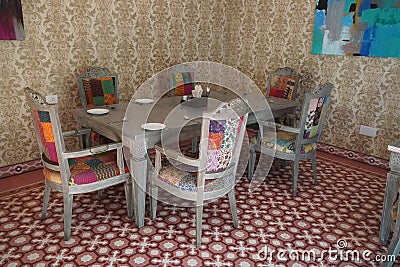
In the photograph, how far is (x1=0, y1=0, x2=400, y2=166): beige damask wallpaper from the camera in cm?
334

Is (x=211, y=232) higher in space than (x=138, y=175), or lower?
lower

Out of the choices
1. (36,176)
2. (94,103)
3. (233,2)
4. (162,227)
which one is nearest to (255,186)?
(162,227)

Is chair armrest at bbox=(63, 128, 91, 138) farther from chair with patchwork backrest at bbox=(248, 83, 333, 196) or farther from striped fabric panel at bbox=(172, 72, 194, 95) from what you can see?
chair with patchwork backrest at bbox=(248, 83, 333, 196)

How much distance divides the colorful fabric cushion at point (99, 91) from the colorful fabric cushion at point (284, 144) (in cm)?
165

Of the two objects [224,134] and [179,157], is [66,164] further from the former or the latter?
[224,134]

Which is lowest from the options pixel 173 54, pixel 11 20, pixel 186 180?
pixel 186 180

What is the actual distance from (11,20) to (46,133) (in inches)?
59.1

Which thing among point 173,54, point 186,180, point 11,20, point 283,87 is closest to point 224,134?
point 186,180

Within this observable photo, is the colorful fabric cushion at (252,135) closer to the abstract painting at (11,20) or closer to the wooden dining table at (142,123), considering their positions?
the wooden dining table at (142,123)

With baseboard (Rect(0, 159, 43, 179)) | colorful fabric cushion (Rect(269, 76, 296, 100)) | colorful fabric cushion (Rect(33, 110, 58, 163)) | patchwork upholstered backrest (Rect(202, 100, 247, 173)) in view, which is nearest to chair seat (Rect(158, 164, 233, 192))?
patchwork upholstered backrest (Rect(202, 100, 247, 173))

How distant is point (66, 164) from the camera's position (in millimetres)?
2320

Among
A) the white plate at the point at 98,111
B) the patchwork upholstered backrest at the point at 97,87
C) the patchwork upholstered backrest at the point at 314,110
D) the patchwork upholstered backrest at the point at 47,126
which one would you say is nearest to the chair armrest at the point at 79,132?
the white plate at the point at 98,111

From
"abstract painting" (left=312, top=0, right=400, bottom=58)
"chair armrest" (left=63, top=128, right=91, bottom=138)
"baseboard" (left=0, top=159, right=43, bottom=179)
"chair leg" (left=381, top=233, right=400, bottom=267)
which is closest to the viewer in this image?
"chair leg" (left=381, top=233, right=400, bottom=267)

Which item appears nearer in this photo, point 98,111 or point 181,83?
point 98,111
